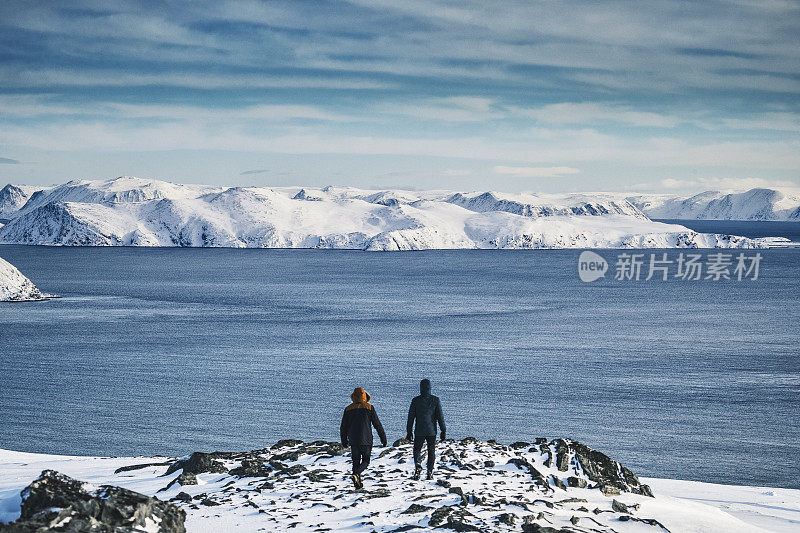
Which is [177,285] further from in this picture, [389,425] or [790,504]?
[790,504]

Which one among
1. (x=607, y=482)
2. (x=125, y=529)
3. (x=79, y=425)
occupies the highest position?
(x=125, y=529)

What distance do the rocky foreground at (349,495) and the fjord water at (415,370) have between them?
54.4 ft

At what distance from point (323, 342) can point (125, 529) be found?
202ft

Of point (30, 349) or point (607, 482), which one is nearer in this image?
point (607, 482)

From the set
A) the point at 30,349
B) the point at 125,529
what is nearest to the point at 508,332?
the point at 30,349

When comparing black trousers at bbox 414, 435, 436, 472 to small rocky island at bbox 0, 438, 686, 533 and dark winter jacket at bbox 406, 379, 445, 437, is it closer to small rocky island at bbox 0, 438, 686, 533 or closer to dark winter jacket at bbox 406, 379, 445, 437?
dark winter jacket at bbox 406, 379, 445, 437

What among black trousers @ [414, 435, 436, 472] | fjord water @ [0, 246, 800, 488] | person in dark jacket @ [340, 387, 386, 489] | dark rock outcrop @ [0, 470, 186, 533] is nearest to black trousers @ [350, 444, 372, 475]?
person in dark jacket @ [340, 387, 386, 489]

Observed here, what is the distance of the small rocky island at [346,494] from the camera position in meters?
11.0

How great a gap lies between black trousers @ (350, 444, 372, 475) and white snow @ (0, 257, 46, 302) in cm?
10457

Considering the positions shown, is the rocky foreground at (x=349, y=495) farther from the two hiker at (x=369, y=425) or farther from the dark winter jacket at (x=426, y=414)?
the dark winter jacket at (x=426, y=414)

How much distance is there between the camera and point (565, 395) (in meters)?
49.3

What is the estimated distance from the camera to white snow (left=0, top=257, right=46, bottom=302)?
10694 cm

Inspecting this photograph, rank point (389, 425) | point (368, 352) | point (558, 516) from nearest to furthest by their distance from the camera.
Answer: point (558, 516) < point (389, 425) < point (368, 352)
